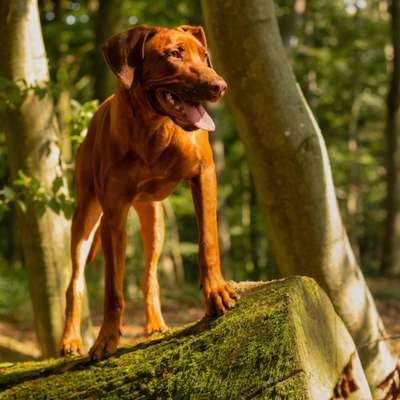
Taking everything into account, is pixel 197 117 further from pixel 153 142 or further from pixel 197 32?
pixel 197 32

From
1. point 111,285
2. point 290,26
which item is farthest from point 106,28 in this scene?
point 111,285

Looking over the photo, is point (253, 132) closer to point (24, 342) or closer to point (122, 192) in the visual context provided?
point (122, 192)

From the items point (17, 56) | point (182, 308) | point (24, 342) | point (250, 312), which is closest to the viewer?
point (250, 312)

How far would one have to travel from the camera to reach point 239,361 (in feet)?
10.8

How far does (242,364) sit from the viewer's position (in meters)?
3.29

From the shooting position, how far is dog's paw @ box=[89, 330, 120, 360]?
3.80m

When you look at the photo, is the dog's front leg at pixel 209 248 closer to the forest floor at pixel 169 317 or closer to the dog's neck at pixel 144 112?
the dog's neck at pixel 144 112

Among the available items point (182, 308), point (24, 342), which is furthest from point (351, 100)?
point (24, 342)

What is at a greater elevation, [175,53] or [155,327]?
[175,53]

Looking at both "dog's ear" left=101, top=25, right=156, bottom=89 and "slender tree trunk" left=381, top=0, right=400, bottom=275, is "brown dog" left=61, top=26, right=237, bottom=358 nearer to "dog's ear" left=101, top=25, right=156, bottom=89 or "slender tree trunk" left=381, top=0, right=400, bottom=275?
"dog's ear" left=101, top=25, right=156, bottom=89

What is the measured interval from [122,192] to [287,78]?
214 cm

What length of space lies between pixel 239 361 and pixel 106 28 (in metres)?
11.1

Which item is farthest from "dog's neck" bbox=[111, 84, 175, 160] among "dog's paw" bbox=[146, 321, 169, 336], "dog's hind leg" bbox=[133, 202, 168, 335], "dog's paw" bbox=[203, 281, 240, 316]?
"dog's paw" bbox=[146, 321, 169, 336]

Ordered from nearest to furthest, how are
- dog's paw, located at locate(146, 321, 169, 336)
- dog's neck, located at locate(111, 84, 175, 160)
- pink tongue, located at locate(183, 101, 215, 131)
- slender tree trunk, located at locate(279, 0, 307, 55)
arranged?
pink tongue, located at locate(183, 101, 215, 131)
dog's neck, located at locate(111, 84, 175, 160)
dog's paw, located at locate(146, 321, 169, 336)
slender tree trunk, located at locate(279, 0, 307, 55)
